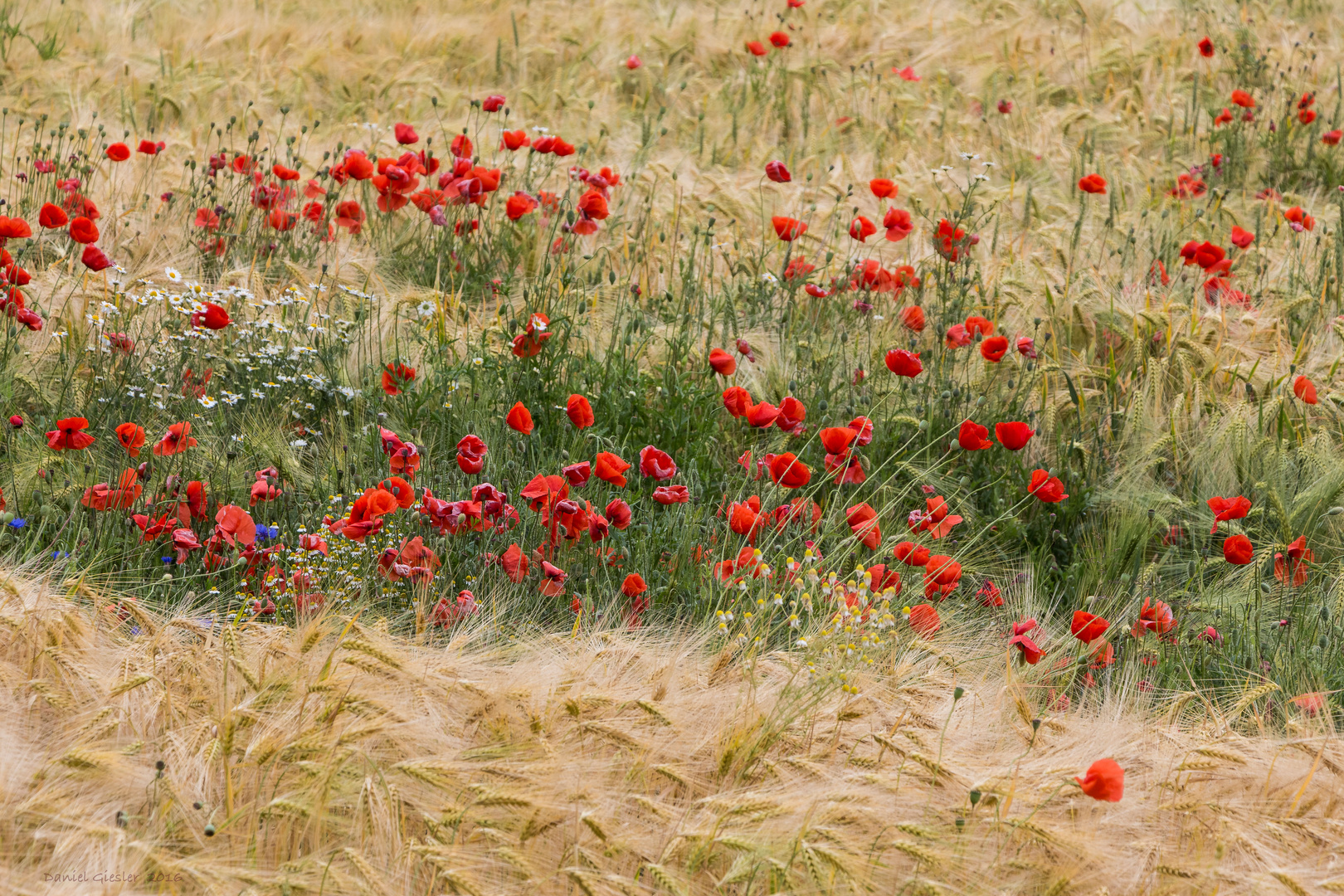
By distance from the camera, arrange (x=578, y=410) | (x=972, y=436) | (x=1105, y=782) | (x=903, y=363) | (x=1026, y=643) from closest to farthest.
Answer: (x=1105, y=782) → (x=1026, y=643) → (x=578, y=410) → (x=972, y=436) → (x=903, y=363)

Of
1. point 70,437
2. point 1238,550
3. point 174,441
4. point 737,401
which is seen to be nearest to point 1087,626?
point 1238,550

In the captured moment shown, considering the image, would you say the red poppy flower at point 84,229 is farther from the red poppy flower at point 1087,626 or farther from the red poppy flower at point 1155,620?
the red poppy flower at point 1155,620

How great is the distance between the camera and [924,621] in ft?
8.98

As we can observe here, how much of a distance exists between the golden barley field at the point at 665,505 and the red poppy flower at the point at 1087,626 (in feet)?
0.09

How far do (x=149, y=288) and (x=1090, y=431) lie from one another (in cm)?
302

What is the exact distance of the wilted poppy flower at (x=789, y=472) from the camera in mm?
2789

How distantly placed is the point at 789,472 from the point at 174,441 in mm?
1478

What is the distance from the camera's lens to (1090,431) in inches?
149

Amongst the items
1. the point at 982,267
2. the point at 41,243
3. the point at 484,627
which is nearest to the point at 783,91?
the point at 982,267

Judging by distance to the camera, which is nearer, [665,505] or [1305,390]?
[665,505]

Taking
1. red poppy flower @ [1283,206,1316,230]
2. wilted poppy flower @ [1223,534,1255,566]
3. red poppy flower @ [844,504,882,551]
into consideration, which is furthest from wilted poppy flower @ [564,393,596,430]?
red poppy flower @ [1283,206,1316,230]

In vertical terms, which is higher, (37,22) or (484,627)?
(37,22)

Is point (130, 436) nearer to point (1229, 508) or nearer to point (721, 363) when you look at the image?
point (721, 363)

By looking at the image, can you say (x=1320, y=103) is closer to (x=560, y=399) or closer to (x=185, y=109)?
(x=560, y=399)
